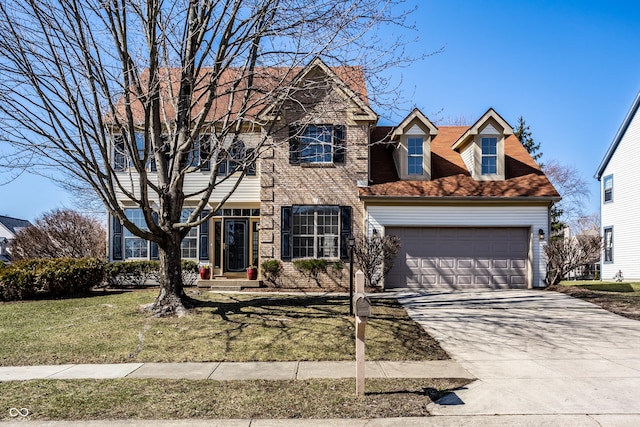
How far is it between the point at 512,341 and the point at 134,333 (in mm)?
7361

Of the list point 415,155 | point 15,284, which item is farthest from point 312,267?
point 15,284

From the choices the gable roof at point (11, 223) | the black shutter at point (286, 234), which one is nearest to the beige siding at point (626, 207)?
the black shutter at point (286, 234)

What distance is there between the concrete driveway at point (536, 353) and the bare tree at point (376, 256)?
5.45 feet

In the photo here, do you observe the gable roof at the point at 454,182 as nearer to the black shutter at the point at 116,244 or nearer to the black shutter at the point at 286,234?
the black shutter at the point at 286,234

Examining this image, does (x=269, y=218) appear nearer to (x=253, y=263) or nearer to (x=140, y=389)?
(x=253, y=263)

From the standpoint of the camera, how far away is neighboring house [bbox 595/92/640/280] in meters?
21.9

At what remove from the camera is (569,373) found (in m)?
6.89

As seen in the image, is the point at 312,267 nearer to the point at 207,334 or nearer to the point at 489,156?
the point at 207,334

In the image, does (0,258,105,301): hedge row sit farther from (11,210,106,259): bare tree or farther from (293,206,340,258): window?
(11,210,106,259): bare tree

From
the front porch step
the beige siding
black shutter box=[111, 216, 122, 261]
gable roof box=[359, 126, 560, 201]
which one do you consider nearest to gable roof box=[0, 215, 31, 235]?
black shutter box=[111, 216, 122, 261]

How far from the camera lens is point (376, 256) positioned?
15.1 m

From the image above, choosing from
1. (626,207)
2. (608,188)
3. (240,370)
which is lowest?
→ (240,370)

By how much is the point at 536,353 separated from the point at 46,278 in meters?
12.8

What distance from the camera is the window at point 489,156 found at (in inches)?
658
